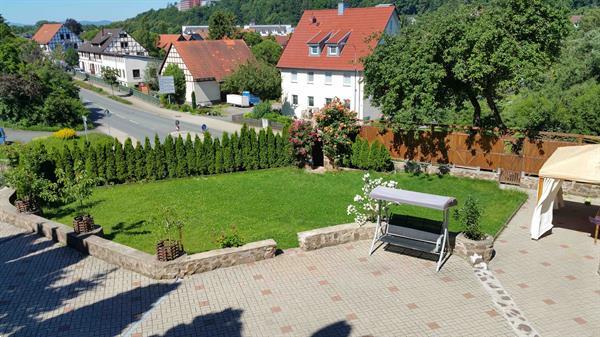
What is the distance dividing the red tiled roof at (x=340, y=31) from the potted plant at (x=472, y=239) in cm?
2560

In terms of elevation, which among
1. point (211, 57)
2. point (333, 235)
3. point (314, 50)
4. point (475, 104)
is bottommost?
point (333, 235)

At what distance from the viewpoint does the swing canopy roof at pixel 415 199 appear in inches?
464

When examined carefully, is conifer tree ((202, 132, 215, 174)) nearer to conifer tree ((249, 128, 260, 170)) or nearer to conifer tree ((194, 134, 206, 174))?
conifer tree ((194, 134, 206, 174))

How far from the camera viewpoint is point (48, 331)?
989 centimetres

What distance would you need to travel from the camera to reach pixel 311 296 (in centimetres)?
1120

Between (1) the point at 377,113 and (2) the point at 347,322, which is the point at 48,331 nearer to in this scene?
(2) the point at 347,322

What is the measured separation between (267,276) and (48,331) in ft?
16.1

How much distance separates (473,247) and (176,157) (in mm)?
14980

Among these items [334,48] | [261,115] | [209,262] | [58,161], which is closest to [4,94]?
[261,115]

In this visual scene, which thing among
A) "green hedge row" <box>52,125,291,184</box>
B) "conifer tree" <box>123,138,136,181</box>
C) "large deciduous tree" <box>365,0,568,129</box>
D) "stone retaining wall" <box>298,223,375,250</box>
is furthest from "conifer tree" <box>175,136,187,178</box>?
"stone retaining wall" <box>298,223,375,250</box>

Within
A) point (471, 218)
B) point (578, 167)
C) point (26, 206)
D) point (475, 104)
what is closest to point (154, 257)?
point (26, 206)

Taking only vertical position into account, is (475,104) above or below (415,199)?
above

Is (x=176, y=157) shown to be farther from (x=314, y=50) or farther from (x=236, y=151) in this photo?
(x=314, y=50)

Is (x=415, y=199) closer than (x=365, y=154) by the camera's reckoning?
Yes
